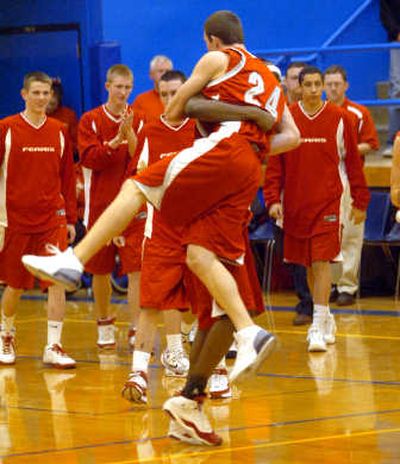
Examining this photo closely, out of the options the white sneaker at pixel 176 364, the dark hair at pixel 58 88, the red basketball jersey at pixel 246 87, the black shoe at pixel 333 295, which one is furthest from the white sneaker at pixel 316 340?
the dark hair at pixel 58 88

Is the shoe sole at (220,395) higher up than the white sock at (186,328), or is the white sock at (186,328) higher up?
the white sock at (186,328)

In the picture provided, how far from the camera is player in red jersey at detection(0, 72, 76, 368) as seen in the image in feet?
32.6

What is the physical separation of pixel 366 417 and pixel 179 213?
1.62 metres

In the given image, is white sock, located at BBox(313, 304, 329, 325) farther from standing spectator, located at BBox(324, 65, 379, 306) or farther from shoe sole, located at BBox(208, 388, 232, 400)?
standing spectator, located at BBox(324, 65, 379, 306)

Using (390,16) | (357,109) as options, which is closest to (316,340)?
(357,109)

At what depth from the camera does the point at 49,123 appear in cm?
1009

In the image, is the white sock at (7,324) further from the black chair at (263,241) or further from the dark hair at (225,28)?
the black chair at (263,241)

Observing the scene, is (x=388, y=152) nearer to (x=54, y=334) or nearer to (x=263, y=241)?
(x=263, y=241)

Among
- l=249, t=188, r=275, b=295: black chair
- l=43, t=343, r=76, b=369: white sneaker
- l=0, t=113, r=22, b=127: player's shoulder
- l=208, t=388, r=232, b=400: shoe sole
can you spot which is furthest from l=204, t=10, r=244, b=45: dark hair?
l=249, t=188, r=275, b=295: black chair

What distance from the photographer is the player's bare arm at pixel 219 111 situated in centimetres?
704

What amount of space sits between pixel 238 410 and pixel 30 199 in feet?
9.12

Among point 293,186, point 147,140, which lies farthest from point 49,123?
point 293,186

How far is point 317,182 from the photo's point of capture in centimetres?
1072

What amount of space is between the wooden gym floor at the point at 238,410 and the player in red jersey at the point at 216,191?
0.42 m
